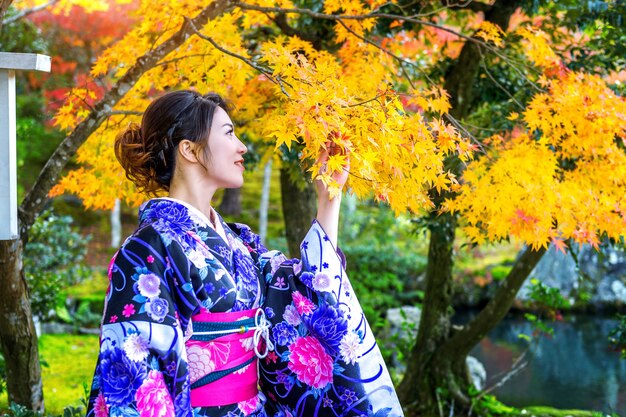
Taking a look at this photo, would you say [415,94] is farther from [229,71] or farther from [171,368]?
[171,368]

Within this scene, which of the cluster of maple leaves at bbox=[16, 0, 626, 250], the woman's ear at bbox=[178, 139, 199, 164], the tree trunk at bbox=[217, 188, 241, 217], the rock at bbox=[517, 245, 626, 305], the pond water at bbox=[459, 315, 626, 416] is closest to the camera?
the woman's ear at bbox=[178, 139, 199, 164]

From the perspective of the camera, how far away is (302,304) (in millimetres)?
2078

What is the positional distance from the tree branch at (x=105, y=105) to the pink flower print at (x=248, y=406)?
5.69 feet

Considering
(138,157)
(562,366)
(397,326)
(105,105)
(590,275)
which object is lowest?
(562,366)

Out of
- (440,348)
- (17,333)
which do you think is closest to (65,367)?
(17,333)

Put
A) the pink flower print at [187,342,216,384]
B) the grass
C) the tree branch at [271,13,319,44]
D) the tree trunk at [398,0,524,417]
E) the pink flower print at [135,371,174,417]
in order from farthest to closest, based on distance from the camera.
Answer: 1. the grass
2. the tree trunk at [398,0,524,417]
3. the tree branch at [271,13,319,44]
4. the pink flower print at [187,342,216,384]
5. the pink flower print at [135,371,174,417]

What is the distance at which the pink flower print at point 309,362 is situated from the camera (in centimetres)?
209

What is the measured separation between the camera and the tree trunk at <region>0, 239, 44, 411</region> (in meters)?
3.24

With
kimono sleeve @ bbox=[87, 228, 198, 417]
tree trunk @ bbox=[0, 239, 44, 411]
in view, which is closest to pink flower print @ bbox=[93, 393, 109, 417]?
kimono sleeve @ bbox=[87, 228, 198, 417]

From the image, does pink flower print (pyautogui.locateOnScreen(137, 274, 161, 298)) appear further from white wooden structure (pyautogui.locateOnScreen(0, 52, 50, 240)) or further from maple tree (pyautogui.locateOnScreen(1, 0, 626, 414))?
white wooden structure (pyautogui.locateOnScreen(0, 52, 50, 240))

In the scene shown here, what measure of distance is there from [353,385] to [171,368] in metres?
0.56

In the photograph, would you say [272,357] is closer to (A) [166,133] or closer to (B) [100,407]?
(B) [100,407]

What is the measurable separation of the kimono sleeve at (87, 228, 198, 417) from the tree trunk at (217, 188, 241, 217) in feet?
31.6

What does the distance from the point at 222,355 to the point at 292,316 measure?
258 millimetres
